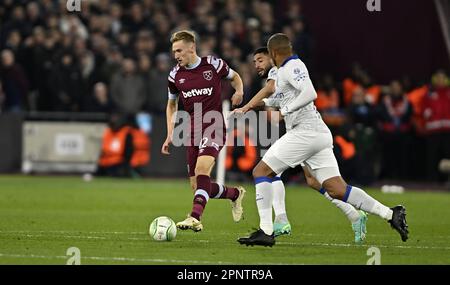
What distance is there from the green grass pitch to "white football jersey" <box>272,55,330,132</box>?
4.26 ft

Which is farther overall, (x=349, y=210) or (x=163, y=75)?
(x=163, y=75)

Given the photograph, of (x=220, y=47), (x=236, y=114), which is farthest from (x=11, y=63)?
(x=236, y=114)

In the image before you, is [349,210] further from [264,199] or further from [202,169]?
[202,169]

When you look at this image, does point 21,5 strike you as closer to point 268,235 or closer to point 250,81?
point 250,81

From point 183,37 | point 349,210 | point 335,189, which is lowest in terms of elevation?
point 349,210

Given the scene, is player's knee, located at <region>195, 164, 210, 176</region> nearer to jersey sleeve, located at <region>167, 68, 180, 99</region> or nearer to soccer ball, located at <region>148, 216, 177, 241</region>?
soccer ball, located at <region>148, 216, 177, 241</region>

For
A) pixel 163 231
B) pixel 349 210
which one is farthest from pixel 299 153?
pixel 163 231

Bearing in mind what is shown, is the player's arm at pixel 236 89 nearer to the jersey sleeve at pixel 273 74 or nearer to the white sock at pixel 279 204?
the jersey sleeve at pixel 273 74

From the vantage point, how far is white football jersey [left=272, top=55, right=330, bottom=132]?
11.9 meters

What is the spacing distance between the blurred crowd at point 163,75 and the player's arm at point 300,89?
11.8 metres

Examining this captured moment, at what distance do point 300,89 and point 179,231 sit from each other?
117 inches

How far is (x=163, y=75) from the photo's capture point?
82.9ft

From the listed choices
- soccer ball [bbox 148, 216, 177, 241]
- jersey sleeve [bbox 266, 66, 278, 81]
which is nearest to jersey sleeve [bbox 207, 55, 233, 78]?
jersey sleeve [bbox 266, 66, 278, 81]
